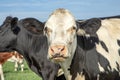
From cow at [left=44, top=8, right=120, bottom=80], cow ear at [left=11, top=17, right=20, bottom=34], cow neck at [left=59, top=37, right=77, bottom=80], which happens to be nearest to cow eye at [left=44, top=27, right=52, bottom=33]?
cow at [left=44, top=8, right=120, bottom=80]

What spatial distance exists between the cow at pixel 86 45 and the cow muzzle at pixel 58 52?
212 mm

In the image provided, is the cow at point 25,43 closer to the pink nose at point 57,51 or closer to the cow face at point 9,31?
the cow face at point 9,31

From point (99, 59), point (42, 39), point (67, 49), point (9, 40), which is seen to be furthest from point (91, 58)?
point (9, 40)

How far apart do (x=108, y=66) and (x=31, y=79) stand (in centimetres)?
953

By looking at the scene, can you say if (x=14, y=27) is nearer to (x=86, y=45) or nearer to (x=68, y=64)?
(x=86, y=45)

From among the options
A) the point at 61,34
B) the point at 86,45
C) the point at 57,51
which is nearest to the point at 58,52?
the point at 57,51

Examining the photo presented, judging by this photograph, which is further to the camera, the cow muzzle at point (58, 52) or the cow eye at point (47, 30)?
the cow eye at point (47, 30)

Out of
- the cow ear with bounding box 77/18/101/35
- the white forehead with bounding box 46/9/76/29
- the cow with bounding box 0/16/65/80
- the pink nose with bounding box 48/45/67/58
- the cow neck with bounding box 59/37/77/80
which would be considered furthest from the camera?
the cow with bounding box 0/16/65/80

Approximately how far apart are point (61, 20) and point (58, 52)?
80 centimetres

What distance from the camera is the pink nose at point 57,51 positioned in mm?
6121

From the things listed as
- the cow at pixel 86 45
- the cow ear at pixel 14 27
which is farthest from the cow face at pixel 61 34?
the cow ear at pixel 14 27

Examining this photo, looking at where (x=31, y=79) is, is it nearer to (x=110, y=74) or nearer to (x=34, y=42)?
(x=34, y=42)

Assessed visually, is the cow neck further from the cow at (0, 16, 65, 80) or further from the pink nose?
the cow at (0, 16, 65, 80)

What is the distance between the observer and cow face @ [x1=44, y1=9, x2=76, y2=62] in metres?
6.17
